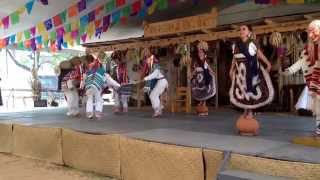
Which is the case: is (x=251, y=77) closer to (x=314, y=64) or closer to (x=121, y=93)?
(x=314, y=64)

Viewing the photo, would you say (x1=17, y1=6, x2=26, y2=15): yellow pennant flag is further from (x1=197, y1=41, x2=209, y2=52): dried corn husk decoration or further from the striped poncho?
(x1=197, y1=41, x2=209, y2=52): dried corn husk decoration

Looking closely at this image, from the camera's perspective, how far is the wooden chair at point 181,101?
9.27 m

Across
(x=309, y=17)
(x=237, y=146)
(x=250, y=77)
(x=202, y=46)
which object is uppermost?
(x=309, y=17)

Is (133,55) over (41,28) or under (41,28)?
under

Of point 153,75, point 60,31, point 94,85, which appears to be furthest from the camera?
point 60,31

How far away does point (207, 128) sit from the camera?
5.65 meters

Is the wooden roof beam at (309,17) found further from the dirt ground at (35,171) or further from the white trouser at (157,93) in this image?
the dirt ground at (35,171)

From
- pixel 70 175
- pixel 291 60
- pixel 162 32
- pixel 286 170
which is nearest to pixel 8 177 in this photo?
pixel 70 175

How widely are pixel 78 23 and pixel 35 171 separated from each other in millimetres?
6610

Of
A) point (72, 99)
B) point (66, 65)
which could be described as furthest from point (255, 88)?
point (66, 65)

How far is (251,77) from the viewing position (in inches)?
193

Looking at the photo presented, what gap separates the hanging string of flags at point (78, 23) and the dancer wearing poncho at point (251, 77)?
194 inches

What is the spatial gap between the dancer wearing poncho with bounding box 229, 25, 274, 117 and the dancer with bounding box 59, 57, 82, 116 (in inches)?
148

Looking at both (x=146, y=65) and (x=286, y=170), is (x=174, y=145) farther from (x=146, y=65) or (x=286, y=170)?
(x=146, y=65)
